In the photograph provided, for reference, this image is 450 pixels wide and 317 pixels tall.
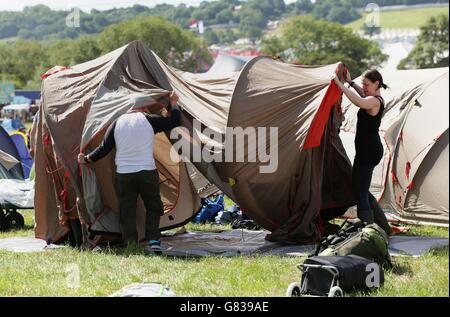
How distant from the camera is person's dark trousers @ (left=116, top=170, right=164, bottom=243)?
24.0 feet

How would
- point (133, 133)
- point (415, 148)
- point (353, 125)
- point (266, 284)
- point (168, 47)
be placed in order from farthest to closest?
point (168, 47) < point (353, 125) < point (415, 148) < point (133, 133) < point (266, 284)

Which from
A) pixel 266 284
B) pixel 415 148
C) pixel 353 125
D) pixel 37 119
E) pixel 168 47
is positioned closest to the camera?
pixel 266 284

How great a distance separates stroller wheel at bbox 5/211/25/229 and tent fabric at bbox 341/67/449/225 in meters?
4.84

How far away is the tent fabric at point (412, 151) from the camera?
855 centimetres

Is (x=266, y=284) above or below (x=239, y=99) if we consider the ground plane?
below

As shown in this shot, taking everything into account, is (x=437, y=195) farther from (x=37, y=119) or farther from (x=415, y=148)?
(x=37, y=119)

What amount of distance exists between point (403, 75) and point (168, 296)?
6750 mm

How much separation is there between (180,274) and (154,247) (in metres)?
1.23

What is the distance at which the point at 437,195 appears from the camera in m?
8.41

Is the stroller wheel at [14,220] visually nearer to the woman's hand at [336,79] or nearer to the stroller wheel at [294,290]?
the woman's hand at [336,79]

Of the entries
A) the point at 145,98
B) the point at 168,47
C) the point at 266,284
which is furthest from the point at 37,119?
the point at 168,47

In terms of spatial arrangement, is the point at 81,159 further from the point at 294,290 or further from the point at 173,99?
the point at 294,290

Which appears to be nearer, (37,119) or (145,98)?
(145,98)

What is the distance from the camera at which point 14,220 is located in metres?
9.87
